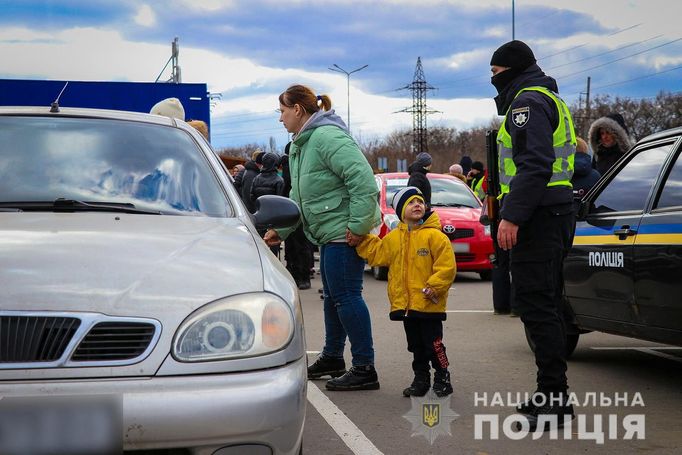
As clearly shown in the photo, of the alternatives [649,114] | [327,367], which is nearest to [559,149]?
A: [327,367]

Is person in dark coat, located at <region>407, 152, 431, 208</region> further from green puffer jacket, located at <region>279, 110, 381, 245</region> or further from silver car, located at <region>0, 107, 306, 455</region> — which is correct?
silver car, located at <region>0, 107, 306, 455</region>

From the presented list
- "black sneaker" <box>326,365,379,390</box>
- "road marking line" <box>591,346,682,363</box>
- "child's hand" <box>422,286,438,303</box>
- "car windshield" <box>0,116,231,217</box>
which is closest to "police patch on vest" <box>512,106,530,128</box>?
"child's hand" <box>422,286,438,303</box>

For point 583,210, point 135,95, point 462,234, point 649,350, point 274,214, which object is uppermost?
point 135,95

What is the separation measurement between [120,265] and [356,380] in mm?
3181

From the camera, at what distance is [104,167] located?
4.25 meters

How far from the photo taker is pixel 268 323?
10.4 ft

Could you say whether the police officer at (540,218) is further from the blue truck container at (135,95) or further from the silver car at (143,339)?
the blue truck container at (135,95)

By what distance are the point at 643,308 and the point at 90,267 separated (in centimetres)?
376

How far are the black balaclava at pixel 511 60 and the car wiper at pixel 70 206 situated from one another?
2.27 meters

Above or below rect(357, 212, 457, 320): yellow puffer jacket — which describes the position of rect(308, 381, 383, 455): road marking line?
below

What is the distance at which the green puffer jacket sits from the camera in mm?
5934

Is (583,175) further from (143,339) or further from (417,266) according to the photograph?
(143,339)

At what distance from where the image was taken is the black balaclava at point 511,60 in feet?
17.0

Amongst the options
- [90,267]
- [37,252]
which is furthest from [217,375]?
[37,252]
